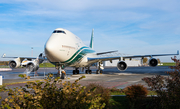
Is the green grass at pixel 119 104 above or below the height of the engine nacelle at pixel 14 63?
below

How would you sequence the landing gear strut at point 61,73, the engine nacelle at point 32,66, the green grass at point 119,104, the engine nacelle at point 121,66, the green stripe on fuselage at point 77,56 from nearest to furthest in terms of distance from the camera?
the green grass at point 119,104
the landing gear strut at point 61,73
the green stripe on fuselage at point 77,56
the engine nacelle at point 32,66
the engine nacelle at point 121,66

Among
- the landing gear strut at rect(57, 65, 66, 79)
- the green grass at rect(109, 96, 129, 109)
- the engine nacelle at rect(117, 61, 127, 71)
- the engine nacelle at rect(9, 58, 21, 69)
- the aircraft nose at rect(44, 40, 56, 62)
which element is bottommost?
the green grass at rect(109, 96, 129, 109)

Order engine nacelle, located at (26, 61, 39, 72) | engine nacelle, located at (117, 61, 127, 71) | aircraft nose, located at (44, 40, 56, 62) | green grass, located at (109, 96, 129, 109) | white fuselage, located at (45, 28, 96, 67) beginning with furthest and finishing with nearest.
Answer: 1. engine nacelle, located at (117, 61, 127, 71)
2. engine nacelle, located at (26, 61, 39, 72)
3. white fuselage, located at (45, 28, 96, 67)
4. aircraft nose, located at (44, 40, 56, 62)
5. green grass, located at (109, 96, 129, 109)

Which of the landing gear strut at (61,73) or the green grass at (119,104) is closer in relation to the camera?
the green grass at (119,104)

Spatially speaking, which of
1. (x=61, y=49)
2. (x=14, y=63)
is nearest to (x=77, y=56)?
(x=61, y=49)

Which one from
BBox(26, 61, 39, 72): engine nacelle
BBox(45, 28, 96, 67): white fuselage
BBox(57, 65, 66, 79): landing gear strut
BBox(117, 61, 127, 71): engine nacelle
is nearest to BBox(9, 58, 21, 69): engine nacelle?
BBox(26, 61, 39, 72): engine nacelle

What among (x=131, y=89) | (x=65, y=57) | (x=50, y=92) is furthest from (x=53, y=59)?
(x=50, y=92)

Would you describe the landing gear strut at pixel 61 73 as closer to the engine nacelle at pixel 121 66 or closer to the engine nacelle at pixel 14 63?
the engine nacelle at pixel 14 63

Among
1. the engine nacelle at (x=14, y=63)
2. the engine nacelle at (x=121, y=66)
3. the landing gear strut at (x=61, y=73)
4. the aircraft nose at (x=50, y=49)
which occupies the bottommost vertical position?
the landing gear strut at (x=61, y=73)

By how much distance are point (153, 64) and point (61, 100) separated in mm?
21590

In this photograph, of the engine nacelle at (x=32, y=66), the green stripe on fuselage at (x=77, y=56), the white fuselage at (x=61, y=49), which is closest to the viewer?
the white fuselage at (x=61, y=49)

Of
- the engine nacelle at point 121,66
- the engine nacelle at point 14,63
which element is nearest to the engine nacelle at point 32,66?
the engine nacelle at point 14,63

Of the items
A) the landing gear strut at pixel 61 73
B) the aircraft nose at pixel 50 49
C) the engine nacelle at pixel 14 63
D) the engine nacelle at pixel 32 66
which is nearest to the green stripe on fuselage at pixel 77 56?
A: the landing gear strut at pixel 61 73

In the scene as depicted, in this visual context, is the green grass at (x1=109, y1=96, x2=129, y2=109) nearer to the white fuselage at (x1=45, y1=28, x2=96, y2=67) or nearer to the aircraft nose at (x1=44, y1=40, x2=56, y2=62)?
the aircraft nose at (x1=44, y1=40, x2=56, y2=62)
